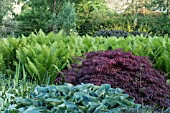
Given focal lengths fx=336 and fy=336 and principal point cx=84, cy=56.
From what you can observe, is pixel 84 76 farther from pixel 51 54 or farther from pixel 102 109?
pixel 102 109

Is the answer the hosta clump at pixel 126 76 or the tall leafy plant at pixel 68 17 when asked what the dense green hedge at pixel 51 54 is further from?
the tall leafy plant at pixel 68 17

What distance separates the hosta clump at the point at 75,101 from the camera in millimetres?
2820

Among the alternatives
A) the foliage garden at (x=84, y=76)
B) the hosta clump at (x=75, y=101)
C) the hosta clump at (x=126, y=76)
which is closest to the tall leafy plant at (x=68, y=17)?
the foliage garden at (x=84, y=76)

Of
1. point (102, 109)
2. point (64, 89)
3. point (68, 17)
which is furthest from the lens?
point (68, 17)

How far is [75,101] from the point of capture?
2939mm

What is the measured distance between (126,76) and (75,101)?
113cm

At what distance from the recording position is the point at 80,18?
17141mm

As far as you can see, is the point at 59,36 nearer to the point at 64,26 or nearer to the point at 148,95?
the point at 148,95

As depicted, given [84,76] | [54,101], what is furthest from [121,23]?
[54,101]

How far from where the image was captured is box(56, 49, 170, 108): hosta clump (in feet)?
12.1

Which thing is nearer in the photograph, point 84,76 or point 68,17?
point 84,76

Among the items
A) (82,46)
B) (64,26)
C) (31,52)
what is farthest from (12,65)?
(64,26)

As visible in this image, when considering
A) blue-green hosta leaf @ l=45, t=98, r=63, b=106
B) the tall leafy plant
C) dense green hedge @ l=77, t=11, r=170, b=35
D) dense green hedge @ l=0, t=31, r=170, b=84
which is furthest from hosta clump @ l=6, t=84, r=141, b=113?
dense green hedge @ l=77, t=11, r=170, b=35

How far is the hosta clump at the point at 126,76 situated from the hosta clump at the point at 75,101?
2.07 feet
